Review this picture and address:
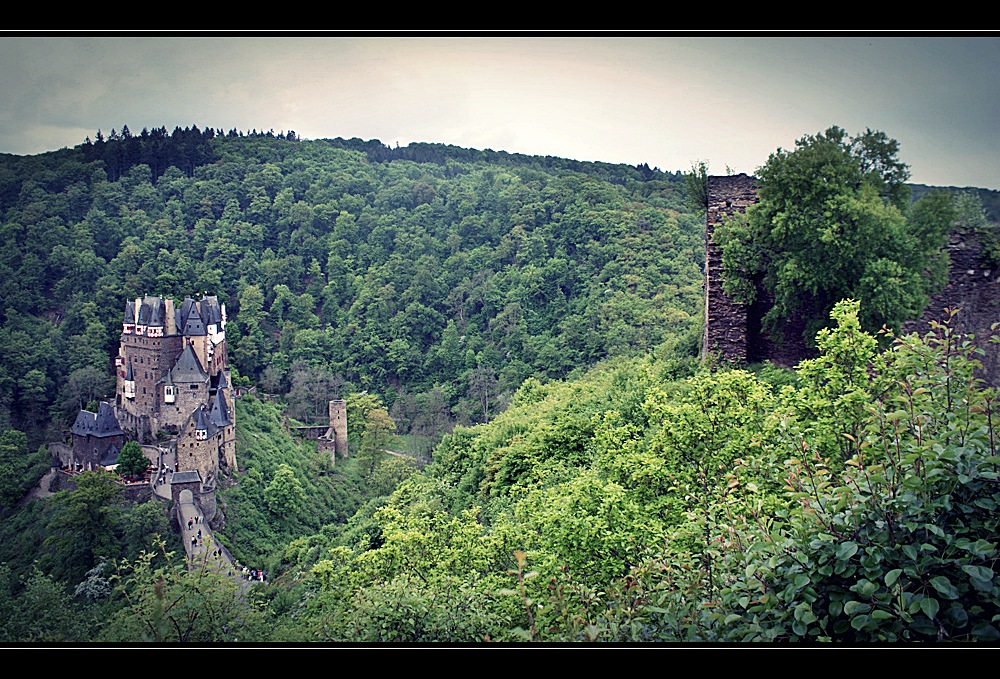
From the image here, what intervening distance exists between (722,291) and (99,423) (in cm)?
753

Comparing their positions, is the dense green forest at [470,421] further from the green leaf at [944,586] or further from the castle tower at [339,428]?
the castle tower at [339,428]

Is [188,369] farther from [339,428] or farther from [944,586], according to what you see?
[944,586]

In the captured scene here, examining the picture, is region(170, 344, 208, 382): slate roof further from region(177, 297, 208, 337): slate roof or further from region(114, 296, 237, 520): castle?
region(177, 297, 208, 337): slate roof

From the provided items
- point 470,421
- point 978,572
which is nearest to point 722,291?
point 978,572

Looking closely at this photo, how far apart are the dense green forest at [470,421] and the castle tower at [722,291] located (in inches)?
15.0

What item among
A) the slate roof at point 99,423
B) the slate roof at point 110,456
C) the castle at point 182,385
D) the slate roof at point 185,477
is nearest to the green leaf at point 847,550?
the slate roof at point 99,423

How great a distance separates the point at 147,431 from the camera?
37.7 ft

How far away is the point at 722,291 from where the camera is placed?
750 centimetres

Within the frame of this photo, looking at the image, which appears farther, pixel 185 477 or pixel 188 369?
pixel 188 369

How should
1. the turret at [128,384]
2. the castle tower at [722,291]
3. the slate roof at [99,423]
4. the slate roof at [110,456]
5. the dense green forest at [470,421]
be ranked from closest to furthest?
the dense green forest at [470,421]
the castle tower at [722,291]
the slate roof at [99,423]
the slate roof at [110,456]
the turret at [128,384]

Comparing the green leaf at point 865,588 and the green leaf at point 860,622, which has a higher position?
the green leaf at point 865,588

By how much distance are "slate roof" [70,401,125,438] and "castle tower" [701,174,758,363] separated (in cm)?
697

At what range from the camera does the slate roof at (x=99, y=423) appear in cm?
805

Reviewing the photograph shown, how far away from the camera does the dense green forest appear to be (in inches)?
91.7
